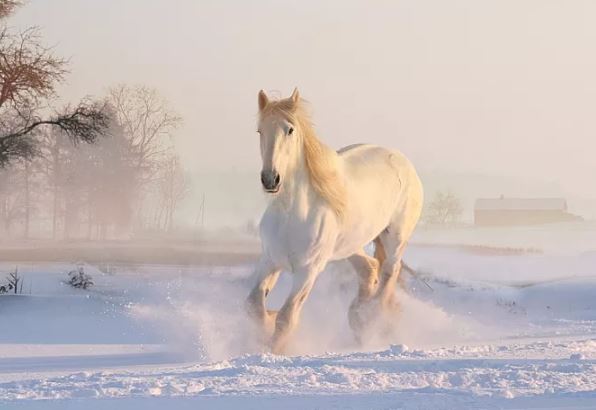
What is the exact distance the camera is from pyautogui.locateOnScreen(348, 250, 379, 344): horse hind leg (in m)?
8.61

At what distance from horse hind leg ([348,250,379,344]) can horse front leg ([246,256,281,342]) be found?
1.65 metres

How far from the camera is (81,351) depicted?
26.5 ft

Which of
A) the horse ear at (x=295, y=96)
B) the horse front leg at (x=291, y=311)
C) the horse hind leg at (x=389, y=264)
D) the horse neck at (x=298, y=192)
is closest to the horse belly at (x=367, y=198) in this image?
the horse hind leg at (x=389, y=264)

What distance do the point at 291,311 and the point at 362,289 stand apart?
6.43 ft

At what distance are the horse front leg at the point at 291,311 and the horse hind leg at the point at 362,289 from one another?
1692mm

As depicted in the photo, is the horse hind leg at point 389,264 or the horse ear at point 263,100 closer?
the horse ear at point 263,100

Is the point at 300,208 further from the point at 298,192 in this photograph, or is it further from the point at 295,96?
the point at 295,96

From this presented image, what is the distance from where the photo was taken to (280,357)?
631 centimetres

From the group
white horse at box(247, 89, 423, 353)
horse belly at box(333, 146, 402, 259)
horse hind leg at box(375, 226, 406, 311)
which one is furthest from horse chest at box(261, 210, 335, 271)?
horse hind leg at box(375, 226, 406, 311)

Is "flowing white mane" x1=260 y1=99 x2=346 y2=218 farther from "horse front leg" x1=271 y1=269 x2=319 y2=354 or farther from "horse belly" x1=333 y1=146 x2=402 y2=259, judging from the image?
"horse front leg" x1=271 y1=269 x2=319 y2=354

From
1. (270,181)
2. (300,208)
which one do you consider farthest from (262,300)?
(270,181)

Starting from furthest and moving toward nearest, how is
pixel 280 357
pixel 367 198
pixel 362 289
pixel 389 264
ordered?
pixel 389 264
pixel 362 289
pixel 367 198
pixel 280 357

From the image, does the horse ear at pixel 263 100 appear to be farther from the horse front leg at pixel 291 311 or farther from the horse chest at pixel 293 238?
the horse front leg at pixel 291 311

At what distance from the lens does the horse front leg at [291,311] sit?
6.94 m
